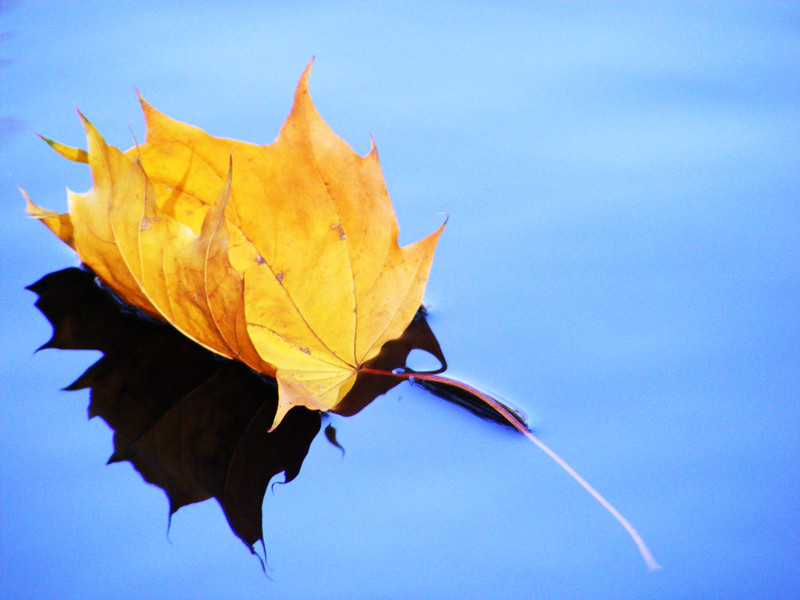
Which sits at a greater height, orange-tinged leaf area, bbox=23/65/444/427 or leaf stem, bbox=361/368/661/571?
orange-tinged leaf area, bbox=23/65/444/427

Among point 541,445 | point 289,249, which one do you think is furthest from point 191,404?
point 541,445

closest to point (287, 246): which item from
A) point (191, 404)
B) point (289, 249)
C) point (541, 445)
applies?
point (289, 249)

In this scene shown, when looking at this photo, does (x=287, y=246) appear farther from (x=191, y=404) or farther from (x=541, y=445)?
(x=541, y=445)

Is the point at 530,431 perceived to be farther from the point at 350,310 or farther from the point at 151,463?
the point at 151,463

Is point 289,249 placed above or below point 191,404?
above

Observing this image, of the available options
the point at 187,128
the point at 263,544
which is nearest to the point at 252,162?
the point at 187,128
